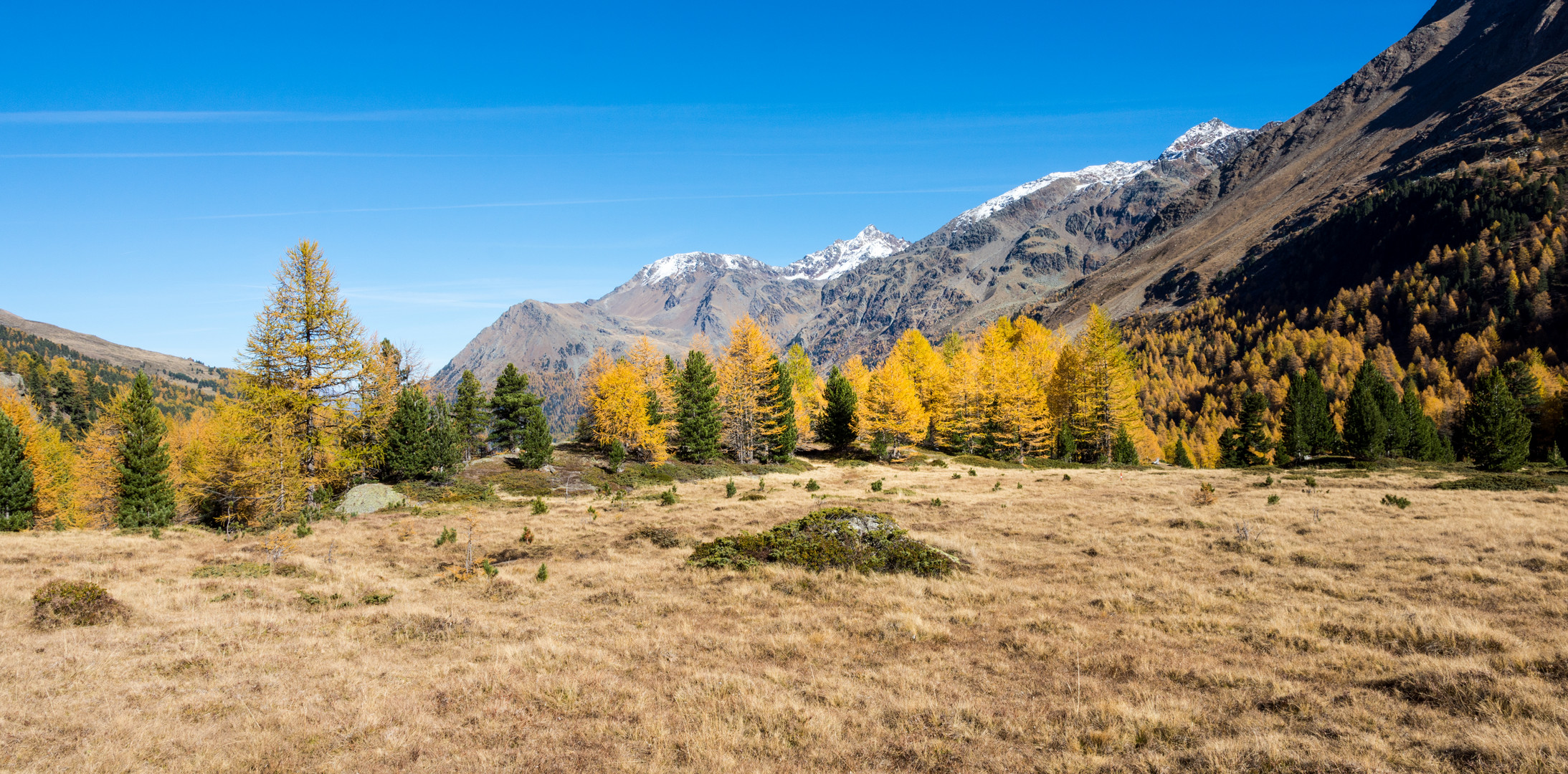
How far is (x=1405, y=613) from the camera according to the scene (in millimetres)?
11914

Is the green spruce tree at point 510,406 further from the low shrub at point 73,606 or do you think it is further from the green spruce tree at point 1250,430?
the green spruce tree at point 1250,430

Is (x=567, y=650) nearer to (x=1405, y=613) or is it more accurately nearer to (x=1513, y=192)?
(x=1405, y=613)

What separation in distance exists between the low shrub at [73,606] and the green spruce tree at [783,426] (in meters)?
43.2

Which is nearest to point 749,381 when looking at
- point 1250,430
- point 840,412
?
point 840,412

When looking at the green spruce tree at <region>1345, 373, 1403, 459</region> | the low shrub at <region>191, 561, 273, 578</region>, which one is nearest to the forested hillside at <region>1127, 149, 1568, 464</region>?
the green spruce tree at <region>1345, 373, 1403, 459</region>

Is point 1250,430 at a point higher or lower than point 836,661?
higher

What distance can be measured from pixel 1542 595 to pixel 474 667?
21.8 meters

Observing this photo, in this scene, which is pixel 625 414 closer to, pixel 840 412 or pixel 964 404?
pixel 840 412

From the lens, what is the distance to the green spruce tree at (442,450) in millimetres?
42719

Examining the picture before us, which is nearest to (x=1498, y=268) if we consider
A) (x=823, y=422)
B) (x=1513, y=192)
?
(x=1513, y=192)

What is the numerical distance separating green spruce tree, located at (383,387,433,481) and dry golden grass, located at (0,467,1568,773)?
19.9 metres

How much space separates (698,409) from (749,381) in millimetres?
5804

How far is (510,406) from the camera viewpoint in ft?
184

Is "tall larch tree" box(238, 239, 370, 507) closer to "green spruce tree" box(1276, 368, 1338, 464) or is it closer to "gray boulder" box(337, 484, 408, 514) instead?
"gray boulder" box(337, 484, 408, 514)
